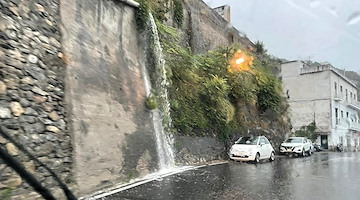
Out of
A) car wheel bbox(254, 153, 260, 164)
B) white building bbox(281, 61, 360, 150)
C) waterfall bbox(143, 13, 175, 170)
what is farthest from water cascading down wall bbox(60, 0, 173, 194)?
white building bbox(281, 61, 360, 150)

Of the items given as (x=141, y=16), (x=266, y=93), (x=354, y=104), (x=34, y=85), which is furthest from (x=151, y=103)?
(x=354, y=104)

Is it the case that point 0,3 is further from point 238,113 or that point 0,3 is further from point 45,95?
point 238,113

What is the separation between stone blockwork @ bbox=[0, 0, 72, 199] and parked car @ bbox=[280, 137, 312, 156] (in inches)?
807

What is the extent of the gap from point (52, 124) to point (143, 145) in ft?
13.3

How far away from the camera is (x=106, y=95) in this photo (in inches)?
375

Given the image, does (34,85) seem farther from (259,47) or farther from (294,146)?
(259,47)

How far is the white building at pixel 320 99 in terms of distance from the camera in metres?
43.5

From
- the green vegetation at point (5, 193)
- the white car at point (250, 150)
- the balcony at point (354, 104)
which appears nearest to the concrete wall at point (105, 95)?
the green vegetation at point (5, 193)

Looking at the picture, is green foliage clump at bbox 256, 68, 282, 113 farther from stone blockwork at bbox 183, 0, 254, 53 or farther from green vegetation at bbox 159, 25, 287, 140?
stone blockwork at bbox 183, 0, 254, 53

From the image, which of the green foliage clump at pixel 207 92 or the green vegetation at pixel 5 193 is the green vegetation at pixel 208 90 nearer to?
the green foliage clump at pixel 207 92

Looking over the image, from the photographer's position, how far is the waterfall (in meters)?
12.3

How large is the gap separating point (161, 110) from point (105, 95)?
3.87m

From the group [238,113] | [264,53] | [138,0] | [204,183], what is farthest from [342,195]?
[264,53]

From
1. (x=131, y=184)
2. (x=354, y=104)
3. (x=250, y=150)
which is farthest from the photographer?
(x=354, y=104)
